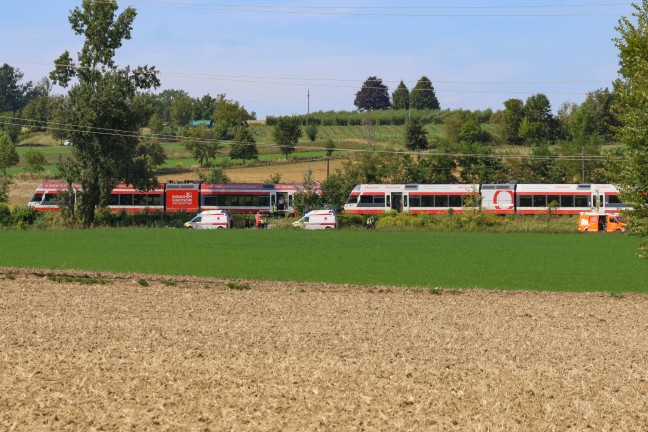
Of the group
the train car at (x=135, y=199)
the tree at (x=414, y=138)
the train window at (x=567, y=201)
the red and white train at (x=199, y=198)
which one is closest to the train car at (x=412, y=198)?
the red and white train at (x=199, y=198)

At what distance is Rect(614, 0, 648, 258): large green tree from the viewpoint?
109 ft

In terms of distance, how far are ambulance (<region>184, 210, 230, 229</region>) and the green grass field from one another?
901cm

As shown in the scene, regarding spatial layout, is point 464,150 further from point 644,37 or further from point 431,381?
point 431,381

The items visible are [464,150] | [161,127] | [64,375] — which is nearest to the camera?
[64,375]

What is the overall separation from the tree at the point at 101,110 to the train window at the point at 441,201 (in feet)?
76.7

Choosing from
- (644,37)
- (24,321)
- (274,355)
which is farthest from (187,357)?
(644,37)

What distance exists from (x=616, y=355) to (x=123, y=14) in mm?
69287

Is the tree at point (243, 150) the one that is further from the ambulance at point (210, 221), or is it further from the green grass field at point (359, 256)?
the green grass field at point (359, 256)

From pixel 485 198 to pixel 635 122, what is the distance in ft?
166

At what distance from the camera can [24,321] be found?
22.6 meters

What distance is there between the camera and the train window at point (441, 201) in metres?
84.4


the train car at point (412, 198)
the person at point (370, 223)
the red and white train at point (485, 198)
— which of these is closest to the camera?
the person at point (370, 223)

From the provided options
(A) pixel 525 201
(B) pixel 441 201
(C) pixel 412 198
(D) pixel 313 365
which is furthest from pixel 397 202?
(D) pixel 313 365

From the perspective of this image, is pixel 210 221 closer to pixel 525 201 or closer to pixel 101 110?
pixel 101 110
